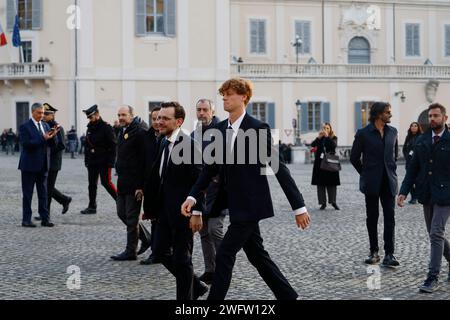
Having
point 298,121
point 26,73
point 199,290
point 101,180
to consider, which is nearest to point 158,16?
point 26,73

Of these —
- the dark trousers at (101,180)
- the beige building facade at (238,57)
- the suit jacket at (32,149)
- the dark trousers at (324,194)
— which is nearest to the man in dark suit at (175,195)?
the suit jacket at (32,149)

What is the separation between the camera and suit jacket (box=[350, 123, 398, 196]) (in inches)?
377

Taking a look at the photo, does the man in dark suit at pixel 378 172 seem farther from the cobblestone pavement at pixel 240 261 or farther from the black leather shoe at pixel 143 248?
the black leather shoe at pixel 143 248

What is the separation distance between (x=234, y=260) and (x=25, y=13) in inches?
1544

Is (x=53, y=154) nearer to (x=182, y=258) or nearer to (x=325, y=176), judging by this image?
(x=325, y=176)

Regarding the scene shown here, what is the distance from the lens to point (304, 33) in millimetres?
49344

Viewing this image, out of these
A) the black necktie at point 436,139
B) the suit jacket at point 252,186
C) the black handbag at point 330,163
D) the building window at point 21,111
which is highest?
the building window at point 21,111

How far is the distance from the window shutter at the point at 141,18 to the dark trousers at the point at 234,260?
36430 mm

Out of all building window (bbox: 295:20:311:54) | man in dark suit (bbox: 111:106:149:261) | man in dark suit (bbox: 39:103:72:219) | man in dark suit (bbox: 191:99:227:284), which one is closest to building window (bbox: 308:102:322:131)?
building window (bbox: 295:20:311:54)

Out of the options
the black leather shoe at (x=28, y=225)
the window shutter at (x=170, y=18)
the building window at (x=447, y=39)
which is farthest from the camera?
the building window at (x=447, y=39)

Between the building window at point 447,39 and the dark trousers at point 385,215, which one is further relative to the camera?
the building window at point 447,39

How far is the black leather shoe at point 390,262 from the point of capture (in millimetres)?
9312

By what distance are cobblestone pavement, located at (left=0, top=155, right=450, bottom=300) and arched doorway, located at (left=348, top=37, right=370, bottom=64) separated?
3618cm

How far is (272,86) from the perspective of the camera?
4522cm
